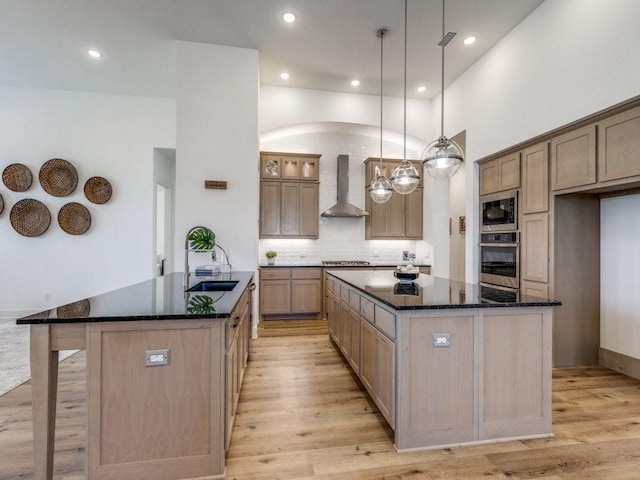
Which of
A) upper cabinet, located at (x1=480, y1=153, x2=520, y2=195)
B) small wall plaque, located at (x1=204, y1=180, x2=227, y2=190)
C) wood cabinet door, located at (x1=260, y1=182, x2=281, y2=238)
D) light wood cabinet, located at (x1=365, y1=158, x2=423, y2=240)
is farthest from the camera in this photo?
light wood cabinet, located at (x1=365, y1=158, x2=423, y2=240)

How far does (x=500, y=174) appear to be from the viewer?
4172mm

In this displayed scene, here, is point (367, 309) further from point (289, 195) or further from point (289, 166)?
point (289, 166)

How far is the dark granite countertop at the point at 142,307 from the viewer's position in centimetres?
158

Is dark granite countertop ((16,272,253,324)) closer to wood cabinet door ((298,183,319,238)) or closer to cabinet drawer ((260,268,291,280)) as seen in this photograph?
cabinet drawer ((260,268,291,280))

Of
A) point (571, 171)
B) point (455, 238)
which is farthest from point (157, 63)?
point (455, 238)

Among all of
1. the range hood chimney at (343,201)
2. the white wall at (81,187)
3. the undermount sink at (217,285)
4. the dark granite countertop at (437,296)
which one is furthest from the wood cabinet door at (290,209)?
the dark granite countertop at (437,296)

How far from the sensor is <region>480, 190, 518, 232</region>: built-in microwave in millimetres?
3893

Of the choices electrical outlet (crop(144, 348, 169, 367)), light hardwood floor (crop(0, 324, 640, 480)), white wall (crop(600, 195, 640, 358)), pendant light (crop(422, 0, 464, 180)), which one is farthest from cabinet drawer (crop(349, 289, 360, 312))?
white wall (crop(600, 195, 640, 358))

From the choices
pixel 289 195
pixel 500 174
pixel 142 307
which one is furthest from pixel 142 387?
pixel 500 174

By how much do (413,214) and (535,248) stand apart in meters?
2.60

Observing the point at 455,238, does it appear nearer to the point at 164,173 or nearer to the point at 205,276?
the point at 205,276

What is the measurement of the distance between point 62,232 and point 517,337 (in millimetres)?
6384

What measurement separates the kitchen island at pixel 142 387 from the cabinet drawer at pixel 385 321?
3.35 ft

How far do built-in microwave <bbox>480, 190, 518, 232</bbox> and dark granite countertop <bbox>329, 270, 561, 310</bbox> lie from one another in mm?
1624
